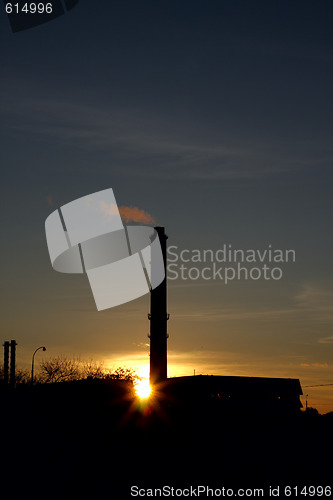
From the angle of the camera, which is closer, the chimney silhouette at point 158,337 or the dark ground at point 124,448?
the dark ground at point 124,448

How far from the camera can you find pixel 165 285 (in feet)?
218

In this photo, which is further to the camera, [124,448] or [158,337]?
[158,337]

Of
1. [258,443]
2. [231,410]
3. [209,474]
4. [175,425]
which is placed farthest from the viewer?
[231,410]

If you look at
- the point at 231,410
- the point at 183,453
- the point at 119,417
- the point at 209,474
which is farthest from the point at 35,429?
the point at 231,410

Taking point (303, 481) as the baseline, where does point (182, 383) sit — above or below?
above

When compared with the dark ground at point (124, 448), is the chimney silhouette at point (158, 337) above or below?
above

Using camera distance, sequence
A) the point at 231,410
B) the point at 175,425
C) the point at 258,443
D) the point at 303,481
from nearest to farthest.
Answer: the point at 303,481, the point at 258,443, the point at 175,425, the point at 231,410

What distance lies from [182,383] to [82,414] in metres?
24.8

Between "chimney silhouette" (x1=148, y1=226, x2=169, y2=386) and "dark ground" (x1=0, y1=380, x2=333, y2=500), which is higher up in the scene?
"chimney silhouette" (x1=148, y1=226, x2=169, y2=386)

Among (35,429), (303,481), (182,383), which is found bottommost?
(303,481)

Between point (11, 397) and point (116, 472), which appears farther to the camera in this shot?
point (11, 397)

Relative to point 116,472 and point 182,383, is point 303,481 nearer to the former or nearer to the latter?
point 116,472

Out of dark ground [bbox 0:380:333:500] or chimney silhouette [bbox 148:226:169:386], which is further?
chimney silhouette [bbox 148:226:169:386]

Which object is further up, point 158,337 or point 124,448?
point 158,337
